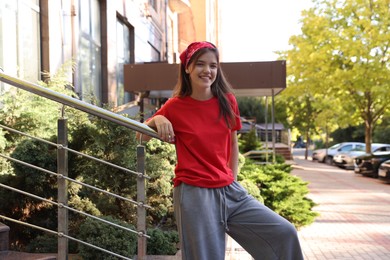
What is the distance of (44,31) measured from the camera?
364 inches

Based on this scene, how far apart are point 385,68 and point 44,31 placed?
664 inches

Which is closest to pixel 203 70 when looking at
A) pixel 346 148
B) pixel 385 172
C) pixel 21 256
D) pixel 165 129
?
pixel 165 129

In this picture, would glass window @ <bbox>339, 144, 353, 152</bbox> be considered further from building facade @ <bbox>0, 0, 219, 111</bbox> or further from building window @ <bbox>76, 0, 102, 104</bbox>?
building window @ <bbox>76, 0, 102, 104</bbox>

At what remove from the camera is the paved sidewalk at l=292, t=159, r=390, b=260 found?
700 centimetres

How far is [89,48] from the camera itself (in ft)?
39.4

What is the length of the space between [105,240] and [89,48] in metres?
8.46

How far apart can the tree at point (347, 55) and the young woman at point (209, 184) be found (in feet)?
65.9

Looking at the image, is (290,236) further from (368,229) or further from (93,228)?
(368,229)

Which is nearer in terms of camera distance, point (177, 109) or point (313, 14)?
point (177, 109)

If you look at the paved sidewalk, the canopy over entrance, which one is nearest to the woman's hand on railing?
the paved sidewalk

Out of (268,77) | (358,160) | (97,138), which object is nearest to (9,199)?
(97,138)

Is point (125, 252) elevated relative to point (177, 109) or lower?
lower

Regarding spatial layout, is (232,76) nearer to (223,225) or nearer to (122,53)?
(122,53)

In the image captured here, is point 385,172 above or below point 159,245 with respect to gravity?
below
